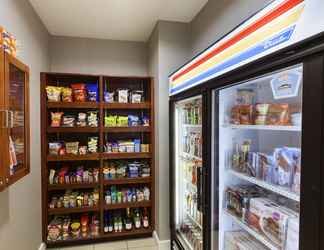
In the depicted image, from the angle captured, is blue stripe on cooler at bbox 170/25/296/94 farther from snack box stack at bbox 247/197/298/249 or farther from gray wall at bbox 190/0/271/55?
snack box stack at bbox 247/197/298/249

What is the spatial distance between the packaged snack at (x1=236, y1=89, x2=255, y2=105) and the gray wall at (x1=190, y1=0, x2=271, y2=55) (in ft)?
1.98

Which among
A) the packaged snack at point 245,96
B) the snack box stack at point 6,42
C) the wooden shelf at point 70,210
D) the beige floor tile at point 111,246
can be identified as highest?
the snack box stack at point 6,42

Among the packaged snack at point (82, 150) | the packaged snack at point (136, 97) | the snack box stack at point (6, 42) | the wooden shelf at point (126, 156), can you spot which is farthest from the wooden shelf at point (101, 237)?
the snack box stack at point (6, 42)

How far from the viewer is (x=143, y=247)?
2.83m

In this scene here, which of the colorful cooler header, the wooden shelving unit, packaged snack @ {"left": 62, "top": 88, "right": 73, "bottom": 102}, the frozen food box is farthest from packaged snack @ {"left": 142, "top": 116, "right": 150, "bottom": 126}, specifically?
the frozen food box

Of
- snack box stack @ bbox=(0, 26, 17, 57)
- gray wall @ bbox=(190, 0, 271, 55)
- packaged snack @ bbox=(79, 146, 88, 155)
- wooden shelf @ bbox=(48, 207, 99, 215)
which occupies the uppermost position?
gray wall @ bbox=(190, 0, 271, 55)

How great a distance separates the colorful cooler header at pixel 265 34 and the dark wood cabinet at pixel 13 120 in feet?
4.06

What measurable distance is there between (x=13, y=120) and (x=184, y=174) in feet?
5.42

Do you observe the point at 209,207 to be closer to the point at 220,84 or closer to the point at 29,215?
the point at 220,84

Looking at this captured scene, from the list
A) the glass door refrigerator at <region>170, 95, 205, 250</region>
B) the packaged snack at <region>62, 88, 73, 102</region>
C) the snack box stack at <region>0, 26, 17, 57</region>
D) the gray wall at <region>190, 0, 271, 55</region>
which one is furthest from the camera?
the packaged snack at <region>62, 88, 73, 102</region>

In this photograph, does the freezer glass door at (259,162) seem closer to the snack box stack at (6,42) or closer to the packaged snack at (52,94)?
the snack box stack at (6,42)

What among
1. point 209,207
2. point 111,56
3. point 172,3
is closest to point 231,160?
point 209,207

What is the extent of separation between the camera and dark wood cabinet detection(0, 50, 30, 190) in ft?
4.03

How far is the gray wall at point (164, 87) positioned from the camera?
2.73m
